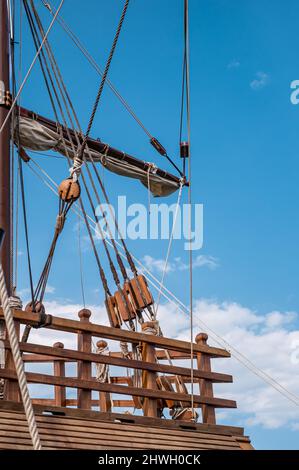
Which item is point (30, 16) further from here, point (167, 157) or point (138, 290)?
point (138, 290)

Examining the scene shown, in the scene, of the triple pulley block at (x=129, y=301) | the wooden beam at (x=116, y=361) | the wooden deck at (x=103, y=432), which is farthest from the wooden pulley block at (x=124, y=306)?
the wooden deck at (x=103, y=432)

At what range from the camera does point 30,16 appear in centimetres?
1467

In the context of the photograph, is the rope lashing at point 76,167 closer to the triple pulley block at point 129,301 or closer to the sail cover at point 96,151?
the triple pulley block at point 129,301

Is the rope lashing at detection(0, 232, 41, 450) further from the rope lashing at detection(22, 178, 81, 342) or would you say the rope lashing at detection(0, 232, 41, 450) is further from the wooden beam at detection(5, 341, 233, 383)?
the rope lashing at detection(22, 178, 81, 342)

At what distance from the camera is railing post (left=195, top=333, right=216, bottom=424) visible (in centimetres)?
917

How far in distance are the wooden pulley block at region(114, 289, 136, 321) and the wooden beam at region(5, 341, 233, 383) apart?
309 centimetres

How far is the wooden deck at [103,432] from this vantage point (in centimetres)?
687

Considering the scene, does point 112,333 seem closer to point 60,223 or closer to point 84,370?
point 84,370

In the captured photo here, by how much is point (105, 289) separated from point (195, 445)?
4766 mm

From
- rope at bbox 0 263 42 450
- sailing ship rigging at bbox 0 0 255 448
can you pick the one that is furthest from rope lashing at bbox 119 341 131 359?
rope at bbox 0 263 42 450

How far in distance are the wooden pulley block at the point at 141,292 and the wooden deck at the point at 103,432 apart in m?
3.43

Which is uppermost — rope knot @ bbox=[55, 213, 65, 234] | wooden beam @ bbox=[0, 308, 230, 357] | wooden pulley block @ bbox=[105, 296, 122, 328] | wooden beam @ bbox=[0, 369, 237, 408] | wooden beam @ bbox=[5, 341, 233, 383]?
rope knot @ bbox=[55, 213, 65, 234]

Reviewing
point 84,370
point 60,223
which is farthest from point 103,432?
point 60,223

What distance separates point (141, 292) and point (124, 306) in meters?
0.36
